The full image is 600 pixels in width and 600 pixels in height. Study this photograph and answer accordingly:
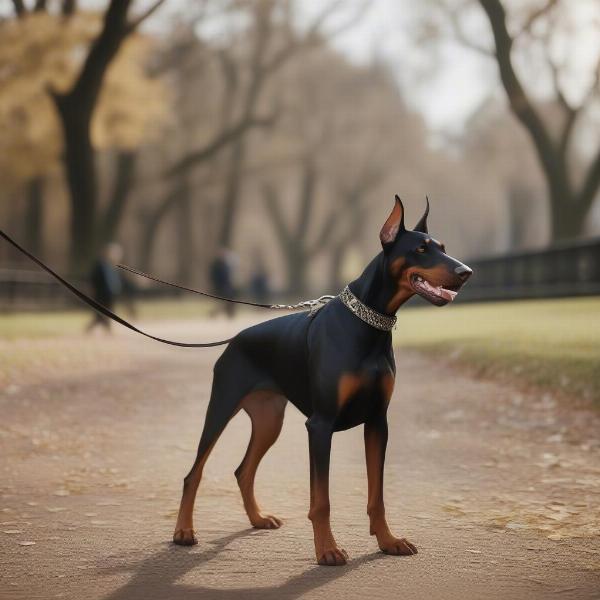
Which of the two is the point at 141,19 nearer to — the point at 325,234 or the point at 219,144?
the point at 219,144

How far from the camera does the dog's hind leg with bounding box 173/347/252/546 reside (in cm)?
565

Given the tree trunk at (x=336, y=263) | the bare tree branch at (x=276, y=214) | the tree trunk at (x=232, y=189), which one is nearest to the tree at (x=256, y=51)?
the tree trunk at (x=232, y=189)

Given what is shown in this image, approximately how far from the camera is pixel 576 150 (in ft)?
145

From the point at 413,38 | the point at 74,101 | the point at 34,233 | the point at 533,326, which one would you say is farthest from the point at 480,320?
the point at 34,233

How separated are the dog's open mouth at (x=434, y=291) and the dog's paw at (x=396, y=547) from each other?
1.33m

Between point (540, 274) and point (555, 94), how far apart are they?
6.09 m

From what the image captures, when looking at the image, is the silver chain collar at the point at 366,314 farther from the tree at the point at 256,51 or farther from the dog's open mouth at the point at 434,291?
the tree at the point at 256,51

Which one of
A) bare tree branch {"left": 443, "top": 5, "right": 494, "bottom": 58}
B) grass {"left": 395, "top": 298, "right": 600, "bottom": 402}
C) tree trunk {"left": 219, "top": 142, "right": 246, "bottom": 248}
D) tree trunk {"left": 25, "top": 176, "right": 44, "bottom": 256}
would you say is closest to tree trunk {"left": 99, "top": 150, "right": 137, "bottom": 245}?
tree trunk {"left": 25, "top": 176, "right": 44, "bottom": 256}

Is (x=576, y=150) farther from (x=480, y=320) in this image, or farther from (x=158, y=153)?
(x=480, y=320)

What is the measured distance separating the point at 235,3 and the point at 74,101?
772 centimetres

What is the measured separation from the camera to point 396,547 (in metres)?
5.42

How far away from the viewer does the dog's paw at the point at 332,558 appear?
516 cm

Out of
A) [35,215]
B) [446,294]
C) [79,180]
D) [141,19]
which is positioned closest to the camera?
[446,294]

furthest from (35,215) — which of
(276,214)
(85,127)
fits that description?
(276,214)
